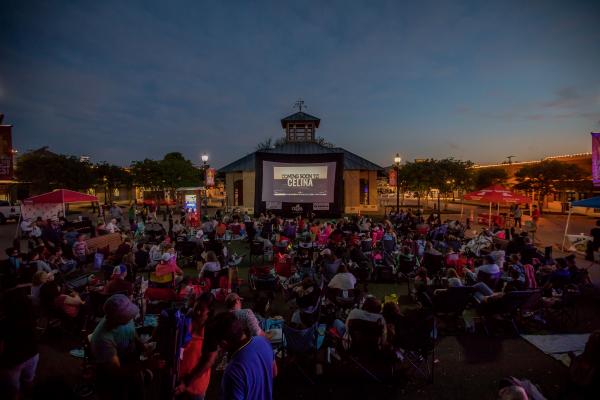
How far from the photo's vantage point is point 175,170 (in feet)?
124

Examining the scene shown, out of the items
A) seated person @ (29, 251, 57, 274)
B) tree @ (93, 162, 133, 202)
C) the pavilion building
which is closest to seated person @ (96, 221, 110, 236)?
seated person @ (29, 251, 57, 274)

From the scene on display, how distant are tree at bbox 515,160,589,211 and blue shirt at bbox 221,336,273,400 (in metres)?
40.5

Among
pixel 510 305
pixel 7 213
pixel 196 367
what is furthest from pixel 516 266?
pixel 7 213

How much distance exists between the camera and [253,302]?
24.7ft

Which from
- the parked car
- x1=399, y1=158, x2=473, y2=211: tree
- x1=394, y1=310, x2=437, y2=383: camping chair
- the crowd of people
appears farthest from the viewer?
x1=399, y1=158, x2=473, y2=211: tree

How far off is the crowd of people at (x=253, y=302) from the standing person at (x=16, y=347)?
0.01 meters

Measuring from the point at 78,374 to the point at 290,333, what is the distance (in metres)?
3.58

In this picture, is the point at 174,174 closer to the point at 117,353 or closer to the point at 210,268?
the point at 210,268

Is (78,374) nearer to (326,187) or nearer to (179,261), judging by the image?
(179,261)

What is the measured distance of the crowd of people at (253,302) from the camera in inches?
119

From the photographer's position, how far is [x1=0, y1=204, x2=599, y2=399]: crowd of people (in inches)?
119

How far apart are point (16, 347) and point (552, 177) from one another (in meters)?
41.9

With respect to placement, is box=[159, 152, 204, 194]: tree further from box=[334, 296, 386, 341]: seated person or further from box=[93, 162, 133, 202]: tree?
box=[334, 296, 386, 341]: seated person

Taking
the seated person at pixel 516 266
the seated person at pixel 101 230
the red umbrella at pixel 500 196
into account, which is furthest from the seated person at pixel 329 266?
the red umbrella at pixel 500 196
